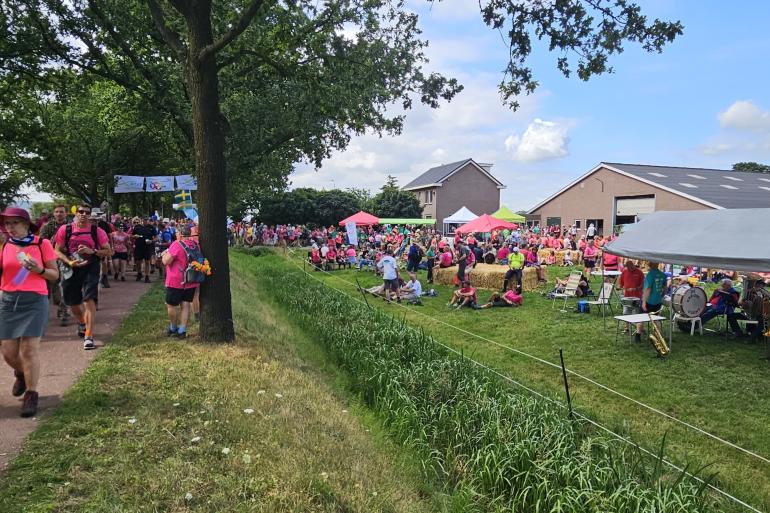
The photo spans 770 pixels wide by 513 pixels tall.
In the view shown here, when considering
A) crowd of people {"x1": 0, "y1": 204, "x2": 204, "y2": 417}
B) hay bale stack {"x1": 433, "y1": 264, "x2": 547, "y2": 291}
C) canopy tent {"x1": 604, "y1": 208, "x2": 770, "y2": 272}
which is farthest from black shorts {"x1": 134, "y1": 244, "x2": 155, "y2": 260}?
canopy tent {"x1": 604, "y1": 208, "x2": 770, "y2": 272}

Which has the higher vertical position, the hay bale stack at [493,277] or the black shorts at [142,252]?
the black shorts at [142,252]

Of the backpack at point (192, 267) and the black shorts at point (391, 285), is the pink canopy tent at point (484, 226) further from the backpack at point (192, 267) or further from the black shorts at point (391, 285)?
the backpack at point (192, 267)

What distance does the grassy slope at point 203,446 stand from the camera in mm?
3268

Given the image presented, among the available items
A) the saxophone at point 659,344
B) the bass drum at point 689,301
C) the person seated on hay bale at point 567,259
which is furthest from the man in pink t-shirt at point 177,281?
the person seated on hay bale at point 567,259

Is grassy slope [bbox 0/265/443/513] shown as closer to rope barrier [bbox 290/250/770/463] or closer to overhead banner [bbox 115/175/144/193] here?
rope barrier [bbox 290/250/770/463]

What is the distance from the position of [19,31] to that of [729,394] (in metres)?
15.7

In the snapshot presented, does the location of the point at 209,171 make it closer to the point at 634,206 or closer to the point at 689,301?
the point at 689,301

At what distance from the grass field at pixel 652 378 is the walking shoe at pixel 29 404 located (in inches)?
212

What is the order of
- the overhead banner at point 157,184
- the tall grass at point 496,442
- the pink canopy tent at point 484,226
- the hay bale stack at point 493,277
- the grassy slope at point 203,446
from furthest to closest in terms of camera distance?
the pink canopy tent at point 484,226 → the overhead banner at point 157,184 → the hay bale stack at point 493,277 → the tall grass at point 496,442 → the grassy slope at point 203,446

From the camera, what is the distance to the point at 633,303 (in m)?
11.1

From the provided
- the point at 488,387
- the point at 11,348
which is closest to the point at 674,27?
the point at 488,387

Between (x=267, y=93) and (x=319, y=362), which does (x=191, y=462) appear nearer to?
(x=319, y=362)

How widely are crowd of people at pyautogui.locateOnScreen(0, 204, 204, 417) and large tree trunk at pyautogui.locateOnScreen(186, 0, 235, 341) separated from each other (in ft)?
0.92

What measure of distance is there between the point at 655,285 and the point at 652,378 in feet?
8.98
